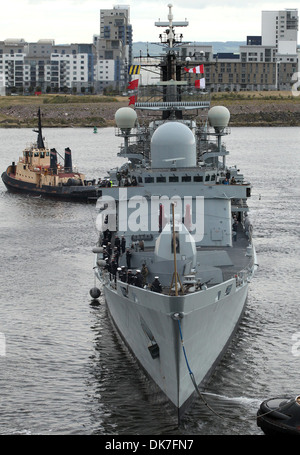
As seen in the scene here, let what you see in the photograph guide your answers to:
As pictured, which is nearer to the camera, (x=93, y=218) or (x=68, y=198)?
(x=93, y=218)

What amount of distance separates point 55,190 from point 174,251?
4713 cm

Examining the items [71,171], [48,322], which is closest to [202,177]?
[48,322]

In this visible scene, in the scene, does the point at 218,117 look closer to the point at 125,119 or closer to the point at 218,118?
→ the point at 218,118

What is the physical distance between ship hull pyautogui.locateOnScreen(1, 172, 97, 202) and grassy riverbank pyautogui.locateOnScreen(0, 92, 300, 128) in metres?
93.7

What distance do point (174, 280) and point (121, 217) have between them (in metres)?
8.94

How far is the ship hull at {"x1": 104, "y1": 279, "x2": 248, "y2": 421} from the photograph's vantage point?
22.2m

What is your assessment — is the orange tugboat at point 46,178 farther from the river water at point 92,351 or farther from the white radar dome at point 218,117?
the white radar dome at point 218,117

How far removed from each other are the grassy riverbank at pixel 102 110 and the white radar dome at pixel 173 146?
134 meters

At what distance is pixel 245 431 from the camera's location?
21859 mm

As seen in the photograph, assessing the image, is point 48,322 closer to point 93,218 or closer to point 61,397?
point 61,397

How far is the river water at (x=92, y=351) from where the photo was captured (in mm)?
22656

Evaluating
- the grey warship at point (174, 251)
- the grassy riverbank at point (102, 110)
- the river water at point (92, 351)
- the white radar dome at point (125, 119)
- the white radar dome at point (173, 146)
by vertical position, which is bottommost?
the river water at point (92, 351)

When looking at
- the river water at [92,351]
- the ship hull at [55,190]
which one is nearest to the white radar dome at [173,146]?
the river water at [92,351]

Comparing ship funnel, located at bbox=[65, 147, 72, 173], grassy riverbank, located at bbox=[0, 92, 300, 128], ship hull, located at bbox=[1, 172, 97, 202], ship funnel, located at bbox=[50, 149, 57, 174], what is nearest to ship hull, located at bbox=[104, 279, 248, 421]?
ship hull, located at bbox=[1, 172, 97, 202]
